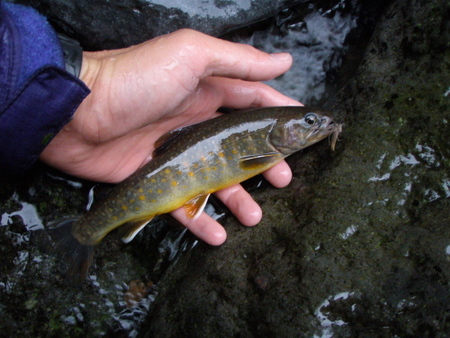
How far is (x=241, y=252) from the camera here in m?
3.02

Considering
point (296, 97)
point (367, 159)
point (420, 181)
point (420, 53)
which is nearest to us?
point (420, 181)

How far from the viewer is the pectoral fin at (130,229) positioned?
3.29 m

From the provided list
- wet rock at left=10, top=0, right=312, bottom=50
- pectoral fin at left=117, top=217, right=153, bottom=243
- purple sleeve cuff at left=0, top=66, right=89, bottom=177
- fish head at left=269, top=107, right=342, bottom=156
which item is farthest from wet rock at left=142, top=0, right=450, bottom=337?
purple sleeve cuff at left=0, top=66, right=89, bottom=177

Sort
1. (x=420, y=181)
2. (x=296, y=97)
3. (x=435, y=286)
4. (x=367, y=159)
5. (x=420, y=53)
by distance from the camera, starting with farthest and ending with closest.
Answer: (x=296, y=97), (x=420, y=53), (x=367, y=159), (x=420, y=181), (x=435, y=286)

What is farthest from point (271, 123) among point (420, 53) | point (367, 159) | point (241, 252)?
point (420, 53)

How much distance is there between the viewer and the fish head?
3152 mm

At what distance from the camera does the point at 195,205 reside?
3312 millimetres

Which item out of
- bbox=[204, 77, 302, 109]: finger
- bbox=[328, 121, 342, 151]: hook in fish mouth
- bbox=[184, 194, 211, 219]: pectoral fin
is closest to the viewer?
bbox=[328, 121, 342, 151]: hook in fish mouth

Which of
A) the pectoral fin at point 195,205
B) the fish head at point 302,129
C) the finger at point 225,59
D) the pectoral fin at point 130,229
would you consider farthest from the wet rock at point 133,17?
the pectoral fin at point 130,229

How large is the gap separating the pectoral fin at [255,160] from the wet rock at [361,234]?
13.3 inches

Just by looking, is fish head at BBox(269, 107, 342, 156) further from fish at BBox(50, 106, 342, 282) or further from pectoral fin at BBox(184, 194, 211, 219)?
pectoral fin at BBox(184, 194, 211, 219)

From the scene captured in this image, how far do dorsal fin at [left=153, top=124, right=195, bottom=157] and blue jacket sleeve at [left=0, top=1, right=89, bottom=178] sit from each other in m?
0.89

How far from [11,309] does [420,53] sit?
4.24 metres

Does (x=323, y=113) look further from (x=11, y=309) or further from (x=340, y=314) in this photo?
(x=11, y=309)
